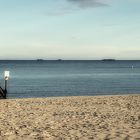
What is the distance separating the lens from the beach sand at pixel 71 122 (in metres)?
12.4

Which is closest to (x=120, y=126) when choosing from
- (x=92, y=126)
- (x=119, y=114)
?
(x=92, y=126)

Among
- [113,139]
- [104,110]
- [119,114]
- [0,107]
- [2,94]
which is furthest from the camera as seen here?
[2,94]

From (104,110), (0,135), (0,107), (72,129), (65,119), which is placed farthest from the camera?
(0,107)

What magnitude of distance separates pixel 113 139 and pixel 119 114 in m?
6.04

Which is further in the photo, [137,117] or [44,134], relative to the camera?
[137,117]

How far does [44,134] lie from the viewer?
12797mm

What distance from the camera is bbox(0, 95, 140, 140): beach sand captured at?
40.8 ft

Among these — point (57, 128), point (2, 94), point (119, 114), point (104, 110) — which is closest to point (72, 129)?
point (57, 128)

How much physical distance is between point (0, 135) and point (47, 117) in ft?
14.2

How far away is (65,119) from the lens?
16125 mm

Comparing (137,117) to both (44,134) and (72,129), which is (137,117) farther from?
(44,134)

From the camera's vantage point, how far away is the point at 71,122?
15242mm

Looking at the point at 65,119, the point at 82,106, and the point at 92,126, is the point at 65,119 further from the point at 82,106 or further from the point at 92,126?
the point at 82,106

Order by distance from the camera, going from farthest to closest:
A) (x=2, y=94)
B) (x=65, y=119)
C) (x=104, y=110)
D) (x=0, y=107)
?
(x=2, y=94) → (x=0, y=107) → (x=104, y=110) → (x=65, y=119)
